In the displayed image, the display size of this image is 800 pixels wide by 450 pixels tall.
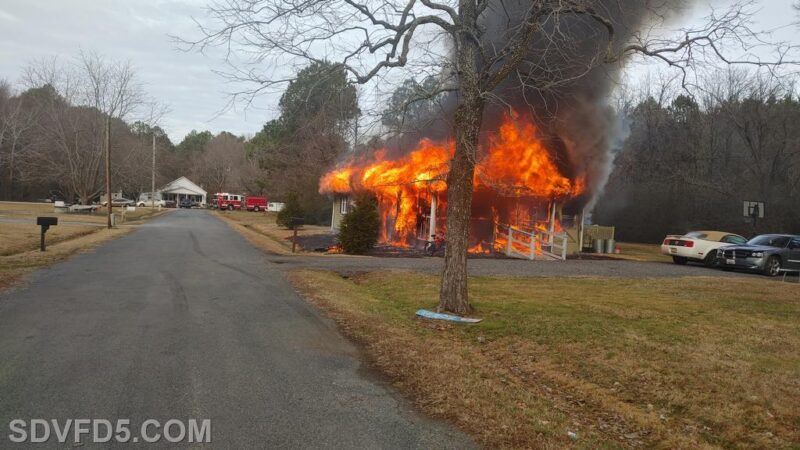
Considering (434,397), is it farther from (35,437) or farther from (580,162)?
(580,162)

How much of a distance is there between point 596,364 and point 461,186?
136 inches

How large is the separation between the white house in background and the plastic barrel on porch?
7508 centimetres

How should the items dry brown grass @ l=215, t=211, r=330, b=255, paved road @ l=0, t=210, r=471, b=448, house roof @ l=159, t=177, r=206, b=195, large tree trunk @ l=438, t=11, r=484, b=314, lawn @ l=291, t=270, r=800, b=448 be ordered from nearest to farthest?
1. paved road @ l=0, t=210, r=471, b=448
2. lawn @ l=291, t=270, r=800, b=448
3. large tree trunk @ l=438, t=11, r=484, b=314
4. dry brown grass @ l=215, t=211, r=330, b=255
5. house roof @ l=159, t=177, r=206, b=195

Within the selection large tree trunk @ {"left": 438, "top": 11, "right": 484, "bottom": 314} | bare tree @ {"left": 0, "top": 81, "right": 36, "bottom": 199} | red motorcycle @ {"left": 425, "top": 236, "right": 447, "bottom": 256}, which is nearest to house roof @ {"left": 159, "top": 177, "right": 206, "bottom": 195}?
bare tree @ {"left": 0, "top": 81, "right": 36, "bottom": 199}

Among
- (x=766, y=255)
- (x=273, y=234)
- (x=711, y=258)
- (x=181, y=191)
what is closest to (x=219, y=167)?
(x=181, y=191)

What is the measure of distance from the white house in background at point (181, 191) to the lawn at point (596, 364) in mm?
87002

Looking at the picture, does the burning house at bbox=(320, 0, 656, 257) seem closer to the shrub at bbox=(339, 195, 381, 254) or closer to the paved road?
the shrub at bbox=(339, 195, 381, 254)

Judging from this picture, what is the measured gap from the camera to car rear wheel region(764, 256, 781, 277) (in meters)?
17.9

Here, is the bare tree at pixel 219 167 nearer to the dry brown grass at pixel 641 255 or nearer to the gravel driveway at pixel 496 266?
the dry brown grass at pixel 641 255

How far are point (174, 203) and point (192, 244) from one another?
7462 cm

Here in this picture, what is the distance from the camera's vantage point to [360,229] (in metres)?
19.7

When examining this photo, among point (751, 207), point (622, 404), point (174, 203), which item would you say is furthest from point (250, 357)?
point (174, 203)

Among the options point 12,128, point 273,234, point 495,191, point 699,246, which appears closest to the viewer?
point 699,246

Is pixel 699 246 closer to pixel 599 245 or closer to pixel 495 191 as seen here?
pixel 599 245
